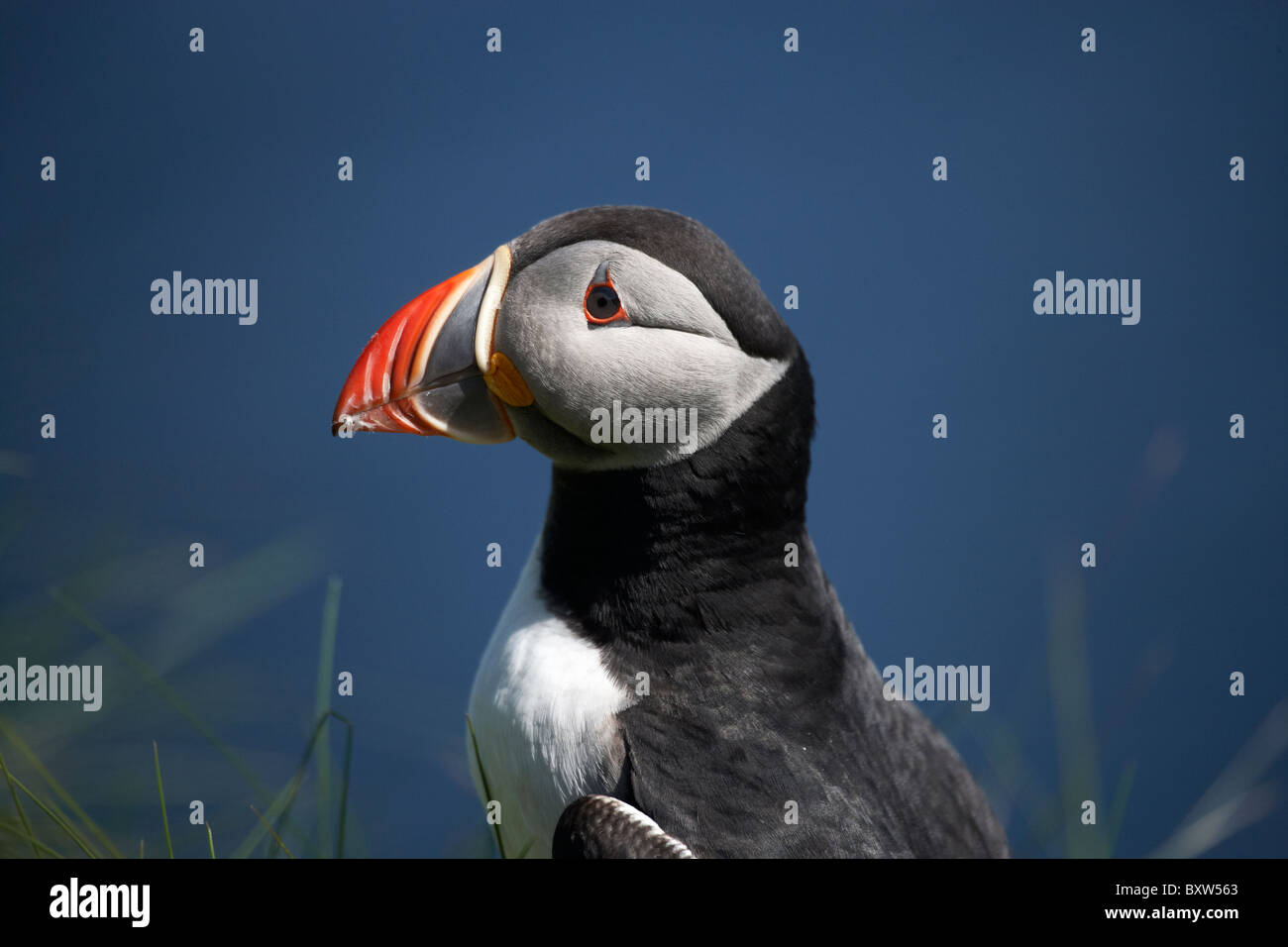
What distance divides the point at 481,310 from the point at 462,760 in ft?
3.59

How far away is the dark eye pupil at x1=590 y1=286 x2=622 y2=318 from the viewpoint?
1992mm

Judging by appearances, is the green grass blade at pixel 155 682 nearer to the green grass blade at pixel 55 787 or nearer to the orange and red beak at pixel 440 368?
the green grass blade at pixel 55 787

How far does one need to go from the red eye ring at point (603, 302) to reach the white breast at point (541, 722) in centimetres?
50

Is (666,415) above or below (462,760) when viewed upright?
above

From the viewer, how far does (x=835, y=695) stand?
6.72 feet

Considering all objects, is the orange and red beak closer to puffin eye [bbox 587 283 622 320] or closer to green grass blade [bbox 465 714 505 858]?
puffin eye [bbox 587 283 622 320]

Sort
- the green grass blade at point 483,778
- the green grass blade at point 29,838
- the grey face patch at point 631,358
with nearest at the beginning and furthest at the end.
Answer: the green grass blade at point 29,838 → the grey face patch at point 631,358 → the green grass blade at point 483,778

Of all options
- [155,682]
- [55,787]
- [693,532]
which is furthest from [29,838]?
[693,532]

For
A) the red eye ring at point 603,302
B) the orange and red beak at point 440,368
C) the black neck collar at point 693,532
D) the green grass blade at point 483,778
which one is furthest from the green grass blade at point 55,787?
the red eye ring at point 603,302

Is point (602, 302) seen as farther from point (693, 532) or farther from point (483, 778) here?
point (483, 778)

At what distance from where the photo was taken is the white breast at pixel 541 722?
6.27ft

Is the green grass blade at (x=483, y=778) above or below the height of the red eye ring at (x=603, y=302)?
below
